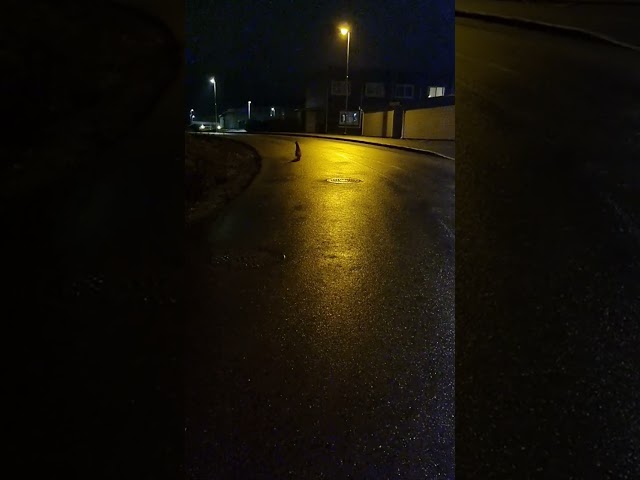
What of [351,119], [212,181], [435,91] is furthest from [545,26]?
[435,91]

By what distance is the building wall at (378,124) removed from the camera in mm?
37031

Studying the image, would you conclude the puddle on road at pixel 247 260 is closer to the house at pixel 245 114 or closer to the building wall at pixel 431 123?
the building wall at pixel 431 123

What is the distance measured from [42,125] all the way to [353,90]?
66.5 m

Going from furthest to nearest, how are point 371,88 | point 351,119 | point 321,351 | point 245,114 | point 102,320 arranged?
point 245,114, point 371,88, point 351,119, point 102,320, point 321,351

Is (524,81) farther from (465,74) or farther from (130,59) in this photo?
(130,59)

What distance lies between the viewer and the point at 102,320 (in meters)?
3.71

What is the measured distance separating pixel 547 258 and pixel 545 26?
4.90 m

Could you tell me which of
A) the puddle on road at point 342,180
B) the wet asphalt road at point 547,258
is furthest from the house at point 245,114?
the wet asphalt road at point 547,258

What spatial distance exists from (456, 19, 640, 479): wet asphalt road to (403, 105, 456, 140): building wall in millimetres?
20611

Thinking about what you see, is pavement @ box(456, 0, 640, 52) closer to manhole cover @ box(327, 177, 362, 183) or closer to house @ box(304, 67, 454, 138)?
manhole cover @ box(327, 177, 362, 183)

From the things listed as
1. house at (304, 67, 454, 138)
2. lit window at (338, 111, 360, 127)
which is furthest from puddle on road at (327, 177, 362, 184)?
house at (304, 67, 454, 138)

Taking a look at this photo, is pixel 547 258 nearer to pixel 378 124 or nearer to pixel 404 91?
pixel 378 124

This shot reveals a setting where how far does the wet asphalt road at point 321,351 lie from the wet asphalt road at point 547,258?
25 centimetres

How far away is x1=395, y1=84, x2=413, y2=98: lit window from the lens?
2655 inches
